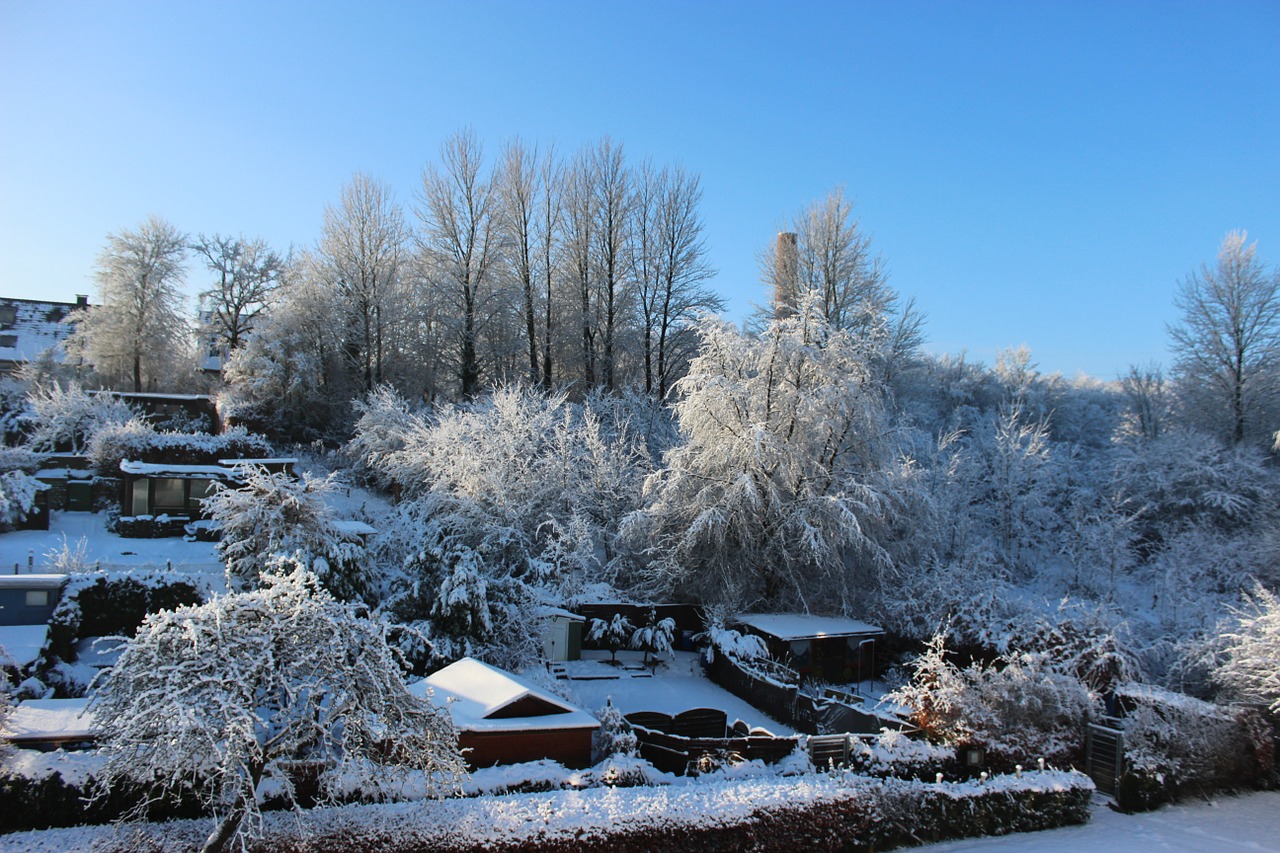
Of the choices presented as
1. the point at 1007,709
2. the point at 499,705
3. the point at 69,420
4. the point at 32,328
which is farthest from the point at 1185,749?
the point at 32,328

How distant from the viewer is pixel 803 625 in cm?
1820

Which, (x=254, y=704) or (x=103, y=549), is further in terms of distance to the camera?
(x=103, y=549)

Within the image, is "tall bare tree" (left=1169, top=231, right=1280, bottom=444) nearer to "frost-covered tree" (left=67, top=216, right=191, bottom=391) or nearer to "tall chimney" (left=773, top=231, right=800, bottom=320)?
"tall chimney" (left=773, top=231, right=800, bottom=320)

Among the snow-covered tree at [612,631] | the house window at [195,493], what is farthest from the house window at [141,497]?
the snow-covered tree at [612,631]

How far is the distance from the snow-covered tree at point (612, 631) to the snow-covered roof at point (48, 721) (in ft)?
34.9

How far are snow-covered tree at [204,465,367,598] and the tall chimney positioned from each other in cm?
1985

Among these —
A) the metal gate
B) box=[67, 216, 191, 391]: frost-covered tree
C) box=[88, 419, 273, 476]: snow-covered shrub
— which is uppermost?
box=[67, 216, 191, 391]: frost-covered tree

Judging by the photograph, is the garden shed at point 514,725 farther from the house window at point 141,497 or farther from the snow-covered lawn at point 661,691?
the house window at point 141,497

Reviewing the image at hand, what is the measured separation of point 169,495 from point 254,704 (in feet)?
61.6

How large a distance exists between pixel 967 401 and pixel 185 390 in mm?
42382

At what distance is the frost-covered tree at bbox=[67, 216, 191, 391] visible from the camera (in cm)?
3244

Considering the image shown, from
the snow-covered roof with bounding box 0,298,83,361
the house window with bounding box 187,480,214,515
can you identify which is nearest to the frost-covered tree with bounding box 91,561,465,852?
the house window with bounding box 187,480,214,515

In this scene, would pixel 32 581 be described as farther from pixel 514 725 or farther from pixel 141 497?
pixel 514 725

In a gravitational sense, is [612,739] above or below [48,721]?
below
